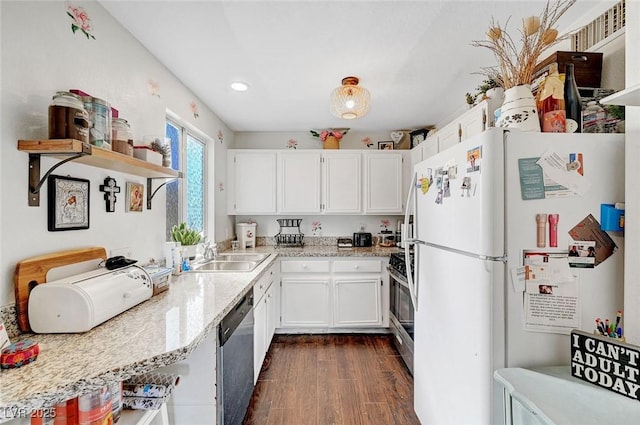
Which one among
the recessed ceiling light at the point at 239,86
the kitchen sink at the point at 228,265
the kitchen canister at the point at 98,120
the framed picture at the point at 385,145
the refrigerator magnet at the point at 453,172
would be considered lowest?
the kitchen sink at the point at 228,265

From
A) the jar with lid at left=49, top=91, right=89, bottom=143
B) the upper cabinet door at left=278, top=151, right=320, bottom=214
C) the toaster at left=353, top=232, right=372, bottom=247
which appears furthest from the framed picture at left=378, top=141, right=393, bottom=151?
the jar with lid at left=49, top=91, right=89, bottom=143

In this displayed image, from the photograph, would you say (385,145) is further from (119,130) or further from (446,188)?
(119,130)

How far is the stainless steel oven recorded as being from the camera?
8.00 ft

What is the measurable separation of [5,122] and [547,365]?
2.15 m

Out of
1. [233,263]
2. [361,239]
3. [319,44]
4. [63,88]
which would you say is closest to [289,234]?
[361,239]

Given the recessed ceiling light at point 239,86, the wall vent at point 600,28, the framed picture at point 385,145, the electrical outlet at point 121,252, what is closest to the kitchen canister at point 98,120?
the electrical outlet at point 121,252

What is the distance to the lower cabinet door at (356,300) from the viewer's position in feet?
10.5

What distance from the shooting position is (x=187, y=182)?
2.68 m

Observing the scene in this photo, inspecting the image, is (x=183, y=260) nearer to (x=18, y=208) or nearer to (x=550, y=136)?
(x=18, y=208)

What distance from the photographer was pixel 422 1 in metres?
1.46

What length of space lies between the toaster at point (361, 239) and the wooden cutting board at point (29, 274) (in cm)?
286

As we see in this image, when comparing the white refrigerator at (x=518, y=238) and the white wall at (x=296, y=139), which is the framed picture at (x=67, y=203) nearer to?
the white refrigerator at (x=518, y=238)

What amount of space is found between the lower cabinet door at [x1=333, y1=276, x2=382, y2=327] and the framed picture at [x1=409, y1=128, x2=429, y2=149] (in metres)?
1.65

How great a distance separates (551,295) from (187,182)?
2644 millimetres
